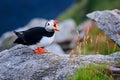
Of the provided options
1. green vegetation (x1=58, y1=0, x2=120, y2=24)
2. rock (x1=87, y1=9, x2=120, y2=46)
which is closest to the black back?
rock (x1=87, y1=9, x2=120, y2=46)

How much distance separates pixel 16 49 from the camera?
1438 cm

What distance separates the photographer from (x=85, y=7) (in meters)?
55.2

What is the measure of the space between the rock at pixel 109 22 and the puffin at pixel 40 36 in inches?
49.8

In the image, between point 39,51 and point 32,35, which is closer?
point 32,35

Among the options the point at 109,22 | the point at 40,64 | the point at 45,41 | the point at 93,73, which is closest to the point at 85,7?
the point at 109,22

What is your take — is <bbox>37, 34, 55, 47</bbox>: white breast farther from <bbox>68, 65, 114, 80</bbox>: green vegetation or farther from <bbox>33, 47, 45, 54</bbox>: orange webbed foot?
<bbox>68, 65, 114, 80</bbox>: green vegetation

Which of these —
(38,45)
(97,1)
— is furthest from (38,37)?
(97,1)

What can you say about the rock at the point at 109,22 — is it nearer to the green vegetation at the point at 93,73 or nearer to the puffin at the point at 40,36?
the green vegetation at the point at 93,73

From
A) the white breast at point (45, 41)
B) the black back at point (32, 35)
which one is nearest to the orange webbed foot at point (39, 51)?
the black back at point (32, 35)

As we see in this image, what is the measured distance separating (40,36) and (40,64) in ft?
2.08

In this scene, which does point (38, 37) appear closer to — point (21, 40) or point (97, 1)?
point (21, 40)

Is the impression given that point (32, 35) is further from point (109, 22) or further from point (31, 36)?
point (109, 22)

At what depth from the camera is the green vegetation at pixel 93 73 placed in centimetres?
1266

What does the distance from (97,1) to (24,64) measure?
42.0 m
